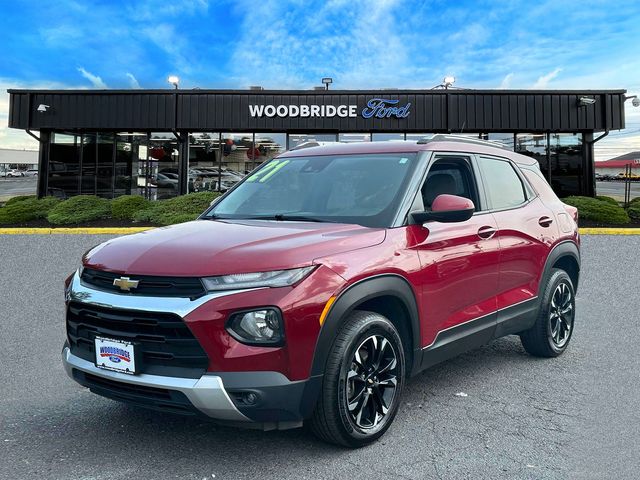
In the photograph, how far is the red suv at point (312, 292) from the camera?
2.90 metres

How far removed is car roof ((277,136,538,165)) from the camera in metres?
4.25

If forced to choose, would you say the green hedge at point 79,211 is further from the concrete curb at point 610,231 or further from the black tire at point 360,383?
the black tire at point 360,383

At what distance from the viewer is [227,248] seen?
311cm

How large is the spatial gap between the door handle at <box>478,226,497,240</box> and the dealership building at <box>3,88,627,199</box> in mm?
16090

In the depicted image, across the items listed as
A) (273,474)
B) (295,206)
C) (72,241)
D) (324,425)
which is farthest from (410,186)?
(72,241)

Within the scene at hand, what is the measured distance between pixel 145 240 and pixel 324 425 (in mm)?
1519

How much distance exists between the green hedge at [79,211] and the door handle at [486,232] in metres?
13.0

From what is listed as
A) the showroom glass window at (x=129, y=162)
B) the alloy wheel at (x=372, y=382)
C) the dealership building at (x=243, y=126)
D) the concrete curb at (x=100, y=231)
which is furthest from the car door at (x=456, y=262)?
the showroom glass window at (x=129, y=162)

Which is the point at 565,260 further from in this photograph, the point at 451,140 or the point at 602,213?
the point at 602,213

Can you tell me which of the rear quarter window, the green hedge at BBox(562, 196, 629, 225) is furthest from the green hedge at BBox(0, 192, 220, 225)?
the rear quarter window

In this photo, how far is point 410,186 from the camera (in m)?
3.89

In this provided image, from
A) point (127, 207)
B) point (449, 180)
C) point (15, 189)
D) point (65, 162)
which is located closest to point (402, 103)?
point (127, 207)

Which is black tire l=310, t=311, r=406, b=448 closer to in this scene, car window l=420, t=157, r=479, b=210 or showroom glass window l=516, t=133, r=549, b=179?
car window l=420, t=157, r=479, b=210

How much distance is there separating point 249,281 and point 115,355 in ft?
2.85
